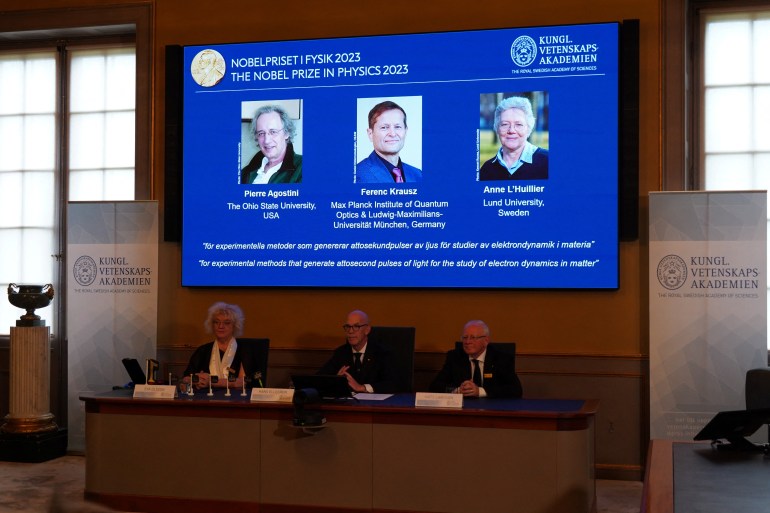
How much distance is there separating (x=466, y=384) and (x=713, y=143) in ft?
9.02

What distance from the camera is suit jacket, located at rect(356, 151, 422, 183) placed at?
6594mm

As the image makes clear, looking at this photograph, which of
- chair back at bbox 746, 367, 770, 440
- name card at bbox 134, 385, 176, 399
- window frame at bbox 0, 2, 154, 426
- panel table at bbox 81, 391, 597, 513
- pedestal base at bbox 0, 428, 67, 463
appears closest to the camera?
chair back at bbox 746, 367, 770, 440

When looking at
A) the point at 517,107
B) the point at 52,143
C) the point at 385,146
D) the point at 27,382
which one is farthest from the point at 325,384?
the point at 52,143

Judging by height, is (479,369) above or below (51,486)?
above

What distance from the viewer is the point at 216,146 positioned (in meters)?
6.95

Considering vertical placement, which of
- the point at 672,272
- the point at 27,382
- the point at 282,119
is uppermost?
the point at 282,119

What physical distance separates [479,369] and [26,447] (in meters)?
3.55

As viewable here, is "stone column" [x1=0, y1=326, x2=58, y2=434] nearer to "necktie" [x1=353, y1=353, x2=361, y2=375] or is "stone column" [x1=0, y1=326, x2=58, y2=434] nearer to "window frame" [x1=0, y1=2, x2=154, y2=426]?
"window frame" [x1=0, y1=2, x2=154, y2=426]

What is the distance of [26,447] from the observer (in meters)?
6.82

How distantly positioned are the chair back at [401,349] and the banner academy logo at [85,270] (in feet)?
7.88

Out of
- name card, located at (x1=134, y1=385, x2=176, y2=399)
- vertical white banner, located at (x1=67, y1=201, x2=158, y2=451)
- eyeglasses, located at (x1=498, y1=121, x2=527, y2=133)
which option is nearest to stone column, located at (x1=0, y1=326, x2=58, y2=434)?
vertical white banner, located at (x1=67, y1=201, x2=158, y2=451)

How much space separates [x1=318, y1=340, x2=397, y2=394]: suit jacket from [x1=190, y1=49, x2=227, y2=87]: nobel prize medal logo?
8.05 ft

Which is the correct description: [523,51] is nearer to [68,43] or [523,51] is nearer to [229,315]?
[229,315]

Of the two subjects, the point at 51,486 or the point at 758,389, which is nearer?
the point at 758,389
